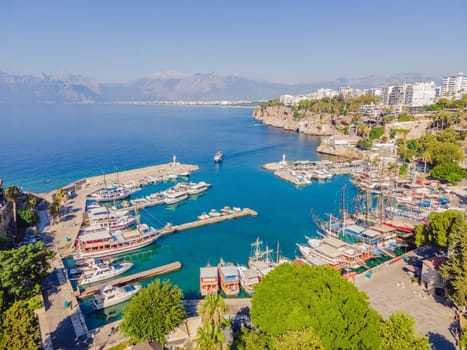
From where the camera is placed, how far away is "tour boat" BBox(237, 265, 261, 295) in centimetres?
2508

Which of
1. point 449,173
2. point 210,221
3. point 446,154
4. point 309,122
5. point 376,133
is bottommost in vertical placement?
point 210,221

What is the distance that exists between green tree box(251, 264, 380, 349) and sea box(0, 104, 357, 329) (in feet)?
30.9

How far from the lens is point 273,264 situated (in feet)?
90.0

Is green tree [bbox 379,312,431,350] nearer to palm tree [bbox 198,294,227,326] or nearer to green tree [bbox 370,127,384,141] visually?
palm tree [bbox 198,294,227,326]

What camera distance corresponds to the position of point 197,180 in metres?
57.8

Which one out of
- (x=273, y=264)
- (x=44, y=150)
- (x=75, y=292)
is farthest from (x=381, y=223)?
(x=44, y=150)

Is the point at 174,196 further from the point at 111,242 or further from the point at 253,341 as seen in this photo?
the point at 253,341

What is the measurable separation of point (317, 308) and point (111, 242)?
73.9ft

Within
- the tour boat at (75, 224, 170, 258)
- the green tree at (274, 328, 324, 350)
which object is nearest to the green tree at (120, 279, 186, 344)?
the green tree at (274, 328, 324, 350)

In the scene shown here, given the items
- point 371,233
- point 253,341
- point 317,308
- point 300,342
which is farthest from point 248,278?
point 371,233

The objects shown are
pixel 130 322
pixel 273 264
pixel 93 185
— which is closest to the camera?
pixel 130 322

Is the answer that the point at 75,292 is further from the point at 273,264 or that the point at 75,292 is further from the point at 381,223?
the point at 381,223

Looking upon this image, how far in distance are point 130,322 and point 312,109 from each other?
397 ft

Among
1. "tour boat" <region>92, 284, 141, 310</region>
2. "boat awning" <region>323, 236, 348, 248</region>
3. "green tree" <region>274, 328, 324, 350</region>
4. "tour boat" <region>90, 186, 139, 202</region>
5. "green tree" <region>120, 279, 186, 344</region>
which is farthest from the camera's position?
"tour boat" <region>90, 186, 139, 202</region>
